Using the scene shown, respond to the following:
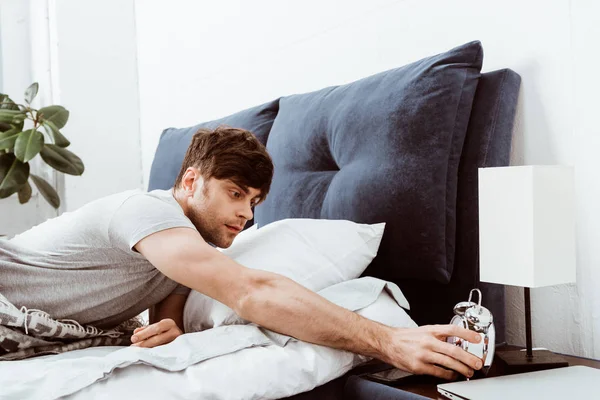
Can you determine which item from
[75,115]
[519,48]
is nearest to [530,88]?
[519,48]

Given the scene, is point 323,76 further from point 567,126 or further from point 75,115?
point 75,115

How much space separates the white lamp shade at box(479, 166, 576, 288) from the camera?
1030 mm

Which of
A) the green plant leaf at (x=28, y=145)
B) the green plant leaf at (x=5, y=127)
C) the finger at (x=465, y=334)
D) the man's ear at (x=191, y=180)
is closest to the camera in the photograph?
the finger at (x=465, y=334)

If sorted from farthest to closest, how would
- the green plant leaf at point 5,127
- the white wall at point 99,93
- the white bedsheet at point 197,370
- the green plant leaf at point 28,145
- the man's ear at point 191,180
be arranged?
the white wall at point 99,93 < the green plant leaf at point 5,127 < the green plant leaf at point 28,145 < the man's ear at point 191,180 < the white bedsheet at point 197,370

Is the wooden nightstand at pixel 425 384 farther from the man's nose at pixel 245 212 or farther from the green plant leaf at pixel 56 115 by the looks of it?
the green plant leaf at pixel 56 115

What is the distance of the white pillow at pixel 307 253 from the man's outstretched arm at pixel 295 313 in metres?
0.15

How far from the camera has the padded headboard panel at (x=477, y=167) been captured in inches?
52.9

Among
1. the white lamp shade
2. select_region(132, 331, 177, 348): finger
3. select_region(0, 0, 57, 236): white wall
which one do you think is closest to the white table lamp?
the white lamp shade

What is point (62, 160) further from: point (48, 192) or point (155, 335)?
point (155, 335)

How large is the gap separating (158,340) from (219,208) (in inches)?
13.1

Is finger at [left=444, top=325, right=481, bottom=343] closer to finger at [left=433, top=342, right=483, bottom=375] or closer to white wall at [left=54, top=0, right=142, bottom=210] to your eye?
finger at [left=433, top=342, right=483, bottom=375]

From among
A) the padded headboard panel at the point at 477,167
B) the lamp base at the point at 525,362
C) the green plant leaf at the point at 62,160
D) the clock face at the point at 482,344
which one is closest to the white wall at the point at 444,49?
the padded headboard panel at the point at 477,167

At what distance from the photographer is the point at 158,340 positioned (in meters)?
1.20

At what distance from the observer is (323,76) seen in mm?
1976
